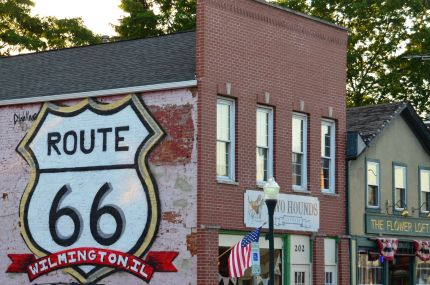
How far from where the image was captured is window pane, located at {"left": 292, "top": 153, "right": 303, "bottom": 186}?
33062 mm

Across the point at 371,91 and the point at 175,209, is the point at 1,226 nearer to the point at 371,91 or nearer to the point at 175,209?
the point at 175,209

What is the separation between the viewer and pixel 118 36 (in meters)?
57.3

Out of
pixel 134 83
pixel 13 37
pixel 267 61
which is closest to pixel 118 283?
pixel 134 83

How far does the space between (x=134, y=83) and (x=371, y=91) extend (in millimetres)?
26478

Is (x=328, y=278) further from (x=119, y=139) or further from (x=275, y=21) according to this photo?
(x=119, y=139)

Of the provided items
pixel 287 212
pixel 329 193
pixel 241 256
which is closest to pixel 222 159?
pixel 241 256

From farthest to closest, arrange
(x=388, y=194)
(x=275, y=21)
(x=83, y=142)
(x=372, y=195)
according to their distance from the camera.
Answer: (x=388, y=194)
(x=372, y=195)
(x=275, y=21)
(x=83, y=142)

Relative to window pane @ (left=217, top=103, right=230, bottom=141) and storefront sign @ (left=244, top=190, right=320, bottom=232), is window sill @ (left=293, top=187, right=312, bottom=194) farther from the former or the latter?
window pane @ (left=217, top=103, right=230, bottom=141)

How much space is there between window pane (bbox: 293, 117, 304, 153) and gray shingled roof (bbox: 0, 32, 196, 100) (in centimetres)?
393

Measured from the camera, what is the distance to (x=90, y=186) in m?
31.2

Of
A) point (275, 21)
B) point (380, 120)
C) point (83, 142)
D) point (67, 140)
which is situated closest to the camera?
point (83, 142)

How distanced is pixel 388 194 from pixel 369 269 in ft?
8.32

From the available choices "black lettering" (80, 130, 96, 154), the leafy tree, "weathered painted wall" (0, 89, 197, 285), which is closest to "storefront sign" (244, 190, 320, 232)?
"weathered painted wall" (0, 89, 197, 285)

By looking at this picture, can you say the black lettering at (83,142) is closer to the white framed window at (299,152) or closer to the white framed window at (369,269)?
the white framed window at (299,152)
